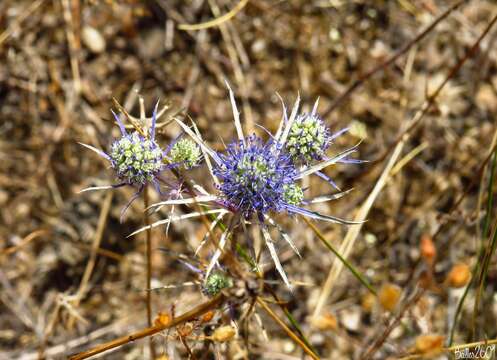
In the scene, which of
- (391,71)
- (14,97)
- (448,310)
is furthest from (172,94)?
(448,310)

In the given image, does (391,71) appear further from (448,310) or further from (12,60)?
(12,60)

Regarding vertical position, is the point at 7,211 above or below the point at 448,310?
above

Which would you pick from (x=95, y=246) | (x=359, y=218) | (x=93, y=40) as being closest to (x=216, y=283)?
(x=359, y=218)

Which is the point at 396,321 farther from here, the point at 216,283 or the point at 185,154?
the point at 185,154

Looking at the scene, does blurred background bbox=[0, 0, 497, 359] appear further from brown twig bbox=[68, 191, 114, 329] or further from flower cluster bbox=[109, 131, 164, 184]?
flower cluster bbox=[109, 131, 164, 184]

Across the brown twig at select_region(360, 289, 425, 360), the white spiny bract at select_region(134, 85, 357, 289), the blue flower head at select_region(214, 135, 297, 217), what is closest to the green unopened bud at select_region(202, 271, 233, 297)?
the white spiny bract at select_region(134, 85, 357, 289)

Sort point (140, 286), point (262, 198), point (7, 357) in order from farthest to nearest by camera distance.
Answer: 1. point (140, 286)
2. point (7, 357)
3. point (262, 198)
